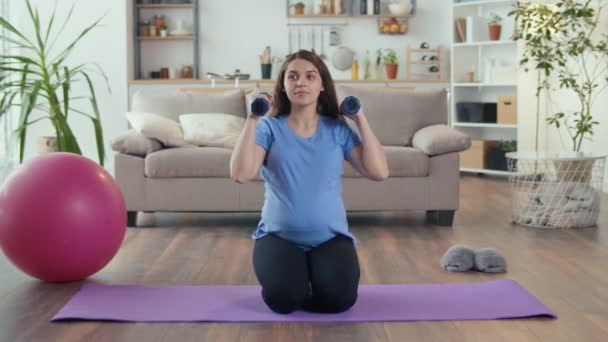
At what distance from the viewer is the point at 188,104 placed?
554 centimetres

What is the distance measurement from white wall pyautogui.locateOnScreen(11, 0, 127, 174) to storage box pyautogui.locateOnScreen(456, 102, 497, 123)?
10.2ft

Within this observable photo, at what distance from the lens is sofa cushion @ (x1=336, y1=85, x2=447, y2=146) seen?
5.37 meters

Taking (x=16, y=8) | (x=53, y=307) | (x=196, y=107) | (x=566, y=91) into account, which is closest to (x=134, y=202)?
(x=196, y=107)

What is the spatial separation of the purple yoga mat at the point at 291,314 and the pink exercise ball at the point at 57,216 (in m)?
0.16

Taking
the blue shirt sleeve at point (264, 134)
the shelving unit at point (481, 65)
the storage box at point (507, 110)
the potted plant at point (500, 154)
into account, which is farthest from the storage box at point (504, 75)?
the blue shirt sleeve at point (264, 134)

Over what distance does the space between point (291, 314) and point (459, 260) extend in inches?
41.0

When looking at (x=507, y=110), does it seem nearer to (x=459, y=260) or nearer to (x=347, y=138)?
(x=459, y=260)

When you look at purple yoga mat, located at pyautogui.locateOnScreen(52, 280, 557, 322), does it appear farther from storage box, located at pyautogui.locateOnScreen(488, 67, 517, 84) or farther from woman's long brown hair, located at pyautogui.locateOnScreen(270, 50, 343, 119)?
storage box, located at pyautogui.locateOnScreen(488, 67, 517, 84)

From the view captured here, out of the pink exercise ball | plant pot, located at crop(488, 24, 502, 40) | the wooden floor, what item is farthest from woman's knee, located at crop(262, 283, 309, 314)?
plant pot, located at crop(488, 24, 502, 40)

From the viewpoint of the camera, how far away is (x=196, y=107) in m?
5.53

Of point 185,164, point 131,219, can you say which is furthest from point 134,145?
point 131,219

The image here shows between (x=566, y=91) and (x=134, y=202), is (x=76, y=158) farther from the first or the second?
(x=566, y=91)

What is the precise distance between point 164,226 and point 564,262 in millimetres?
2289

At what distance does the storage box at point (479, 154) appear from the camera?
773cm
